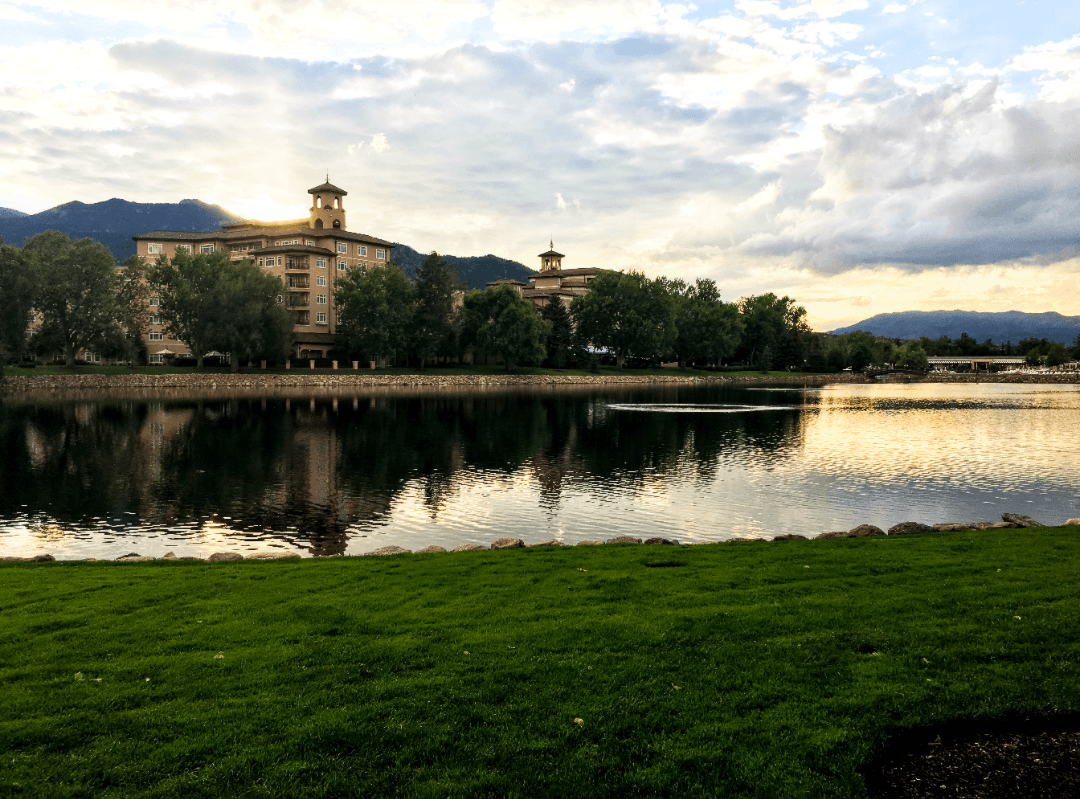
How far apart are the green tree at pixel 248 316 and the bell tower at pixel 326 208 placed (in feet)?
100

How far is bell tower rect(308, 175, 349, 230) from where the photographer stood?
441ft

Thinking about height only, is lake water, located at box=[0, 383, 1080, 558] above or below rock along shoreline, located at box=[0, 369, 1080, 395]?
below

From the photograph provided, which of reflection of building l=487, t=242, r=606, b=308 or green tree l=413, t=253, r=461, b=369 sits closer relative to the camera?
green tree l=413, t=253, r=461, b=369

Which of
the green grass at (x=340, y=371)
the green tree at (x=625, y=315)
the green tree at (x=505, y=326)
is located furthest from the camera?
the green tree at (x=625, y=315)

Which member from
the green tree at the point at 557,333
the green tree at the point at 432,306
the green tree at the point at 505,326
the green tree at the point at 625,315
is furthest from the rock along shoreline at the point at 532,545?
the green tree at the point at 625,315

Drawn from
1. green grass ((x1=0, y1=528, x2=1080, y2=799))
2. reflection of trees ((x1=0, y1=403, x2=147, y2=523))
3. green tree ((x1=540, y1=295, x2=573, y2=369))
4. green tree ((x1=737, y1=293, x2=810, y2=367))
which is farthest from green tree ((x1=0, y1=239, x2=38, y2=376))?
green tree ((x1=737, y1=293, x2=810, y2=367))

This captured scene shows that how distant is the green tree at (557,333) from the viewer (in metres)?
134

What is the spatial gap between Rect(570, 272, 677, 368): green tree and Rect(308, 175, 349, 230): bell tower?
163 feet

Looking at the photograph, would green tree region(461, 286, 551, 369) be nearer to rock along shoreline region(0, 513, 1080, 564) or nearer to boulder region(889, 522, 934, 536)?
rock along shoreline region(0, 513, 1080, 564)

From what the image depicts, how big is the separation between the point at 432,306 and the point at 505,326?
12.8 meters

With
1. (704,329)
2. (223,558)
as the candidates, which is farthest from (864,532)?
(704,329)

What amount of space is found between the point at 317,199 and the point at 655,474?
121m

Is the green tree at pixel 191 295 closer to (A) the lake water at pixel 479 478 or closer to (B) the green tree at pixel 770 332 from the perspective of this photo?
(A) the lake water at pixel 479 478

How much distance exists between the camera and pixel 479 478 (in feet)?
103
